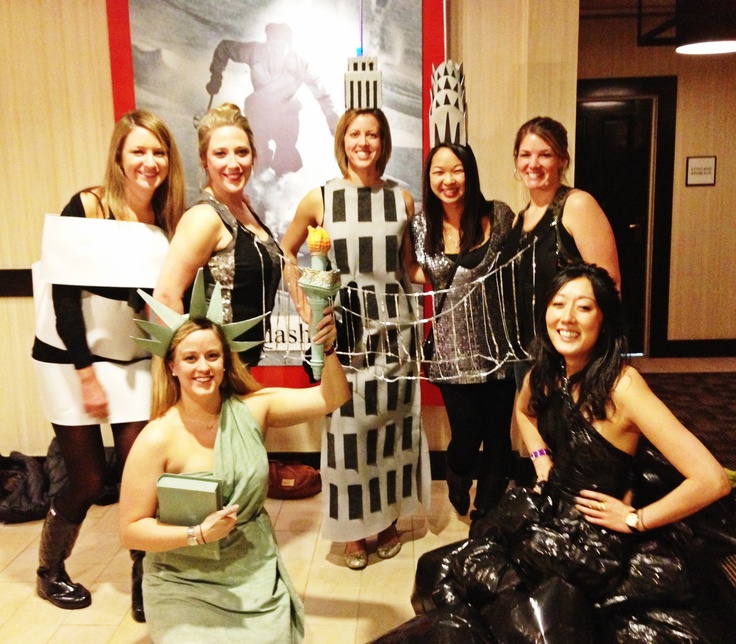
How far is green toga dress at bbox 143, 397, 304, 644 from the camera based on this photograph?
164 cm

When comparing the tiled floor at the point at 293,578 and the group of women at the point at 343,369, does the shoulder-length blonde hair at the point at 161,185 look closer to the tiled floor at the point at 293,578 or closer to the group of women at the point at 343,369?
the group of women at the point at 343,369

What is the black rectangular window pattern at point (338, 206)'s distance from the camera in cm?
243

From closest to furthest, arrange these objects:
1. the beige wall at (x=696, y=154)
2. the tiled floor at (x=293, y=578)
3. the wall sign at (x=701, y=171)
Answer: the tiled floor at (x=293, y=578) < the beige wall at (x=696, y=154) < the wall sign at (x=701, y=171)

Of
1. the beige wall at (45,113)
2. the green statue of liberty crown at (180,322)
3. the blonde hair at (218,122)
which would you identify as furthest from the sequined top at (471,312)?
the beige wall at (45,113)

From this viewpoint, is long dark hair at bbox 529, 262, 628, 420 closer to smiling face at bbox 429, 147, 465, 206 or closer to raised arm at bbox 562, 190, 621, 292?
raised arm at bbox 562, 190, 621, 292

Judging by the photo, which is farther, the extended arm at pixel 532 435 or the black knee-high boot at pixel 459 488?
the black knee-high boot at pixel 459 488

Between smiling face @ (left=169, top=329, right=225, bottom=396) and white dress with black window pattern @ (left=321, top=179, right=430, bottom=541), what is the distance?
74 centimetres

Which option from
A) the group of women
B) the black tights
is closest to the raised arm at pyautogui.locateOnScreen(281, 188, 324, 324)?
the group of women

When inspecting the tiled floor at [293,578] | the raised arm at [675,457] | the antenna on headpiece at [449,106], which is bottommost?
the tiled floor at [293,578]

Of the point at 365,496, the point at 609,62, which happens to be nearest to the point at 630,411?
the point at 365,496

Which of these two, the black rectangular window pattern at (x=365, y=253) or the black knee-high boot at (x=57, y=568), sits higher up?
the black rectangular window pattern at (x=365, y=253)

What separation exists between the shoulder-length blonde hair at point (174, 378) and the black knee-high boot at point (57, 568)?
906mm

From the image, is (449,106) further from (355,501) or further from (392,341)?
(355,501)

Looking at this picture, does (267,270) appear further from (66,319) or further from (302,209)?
(66,319)
